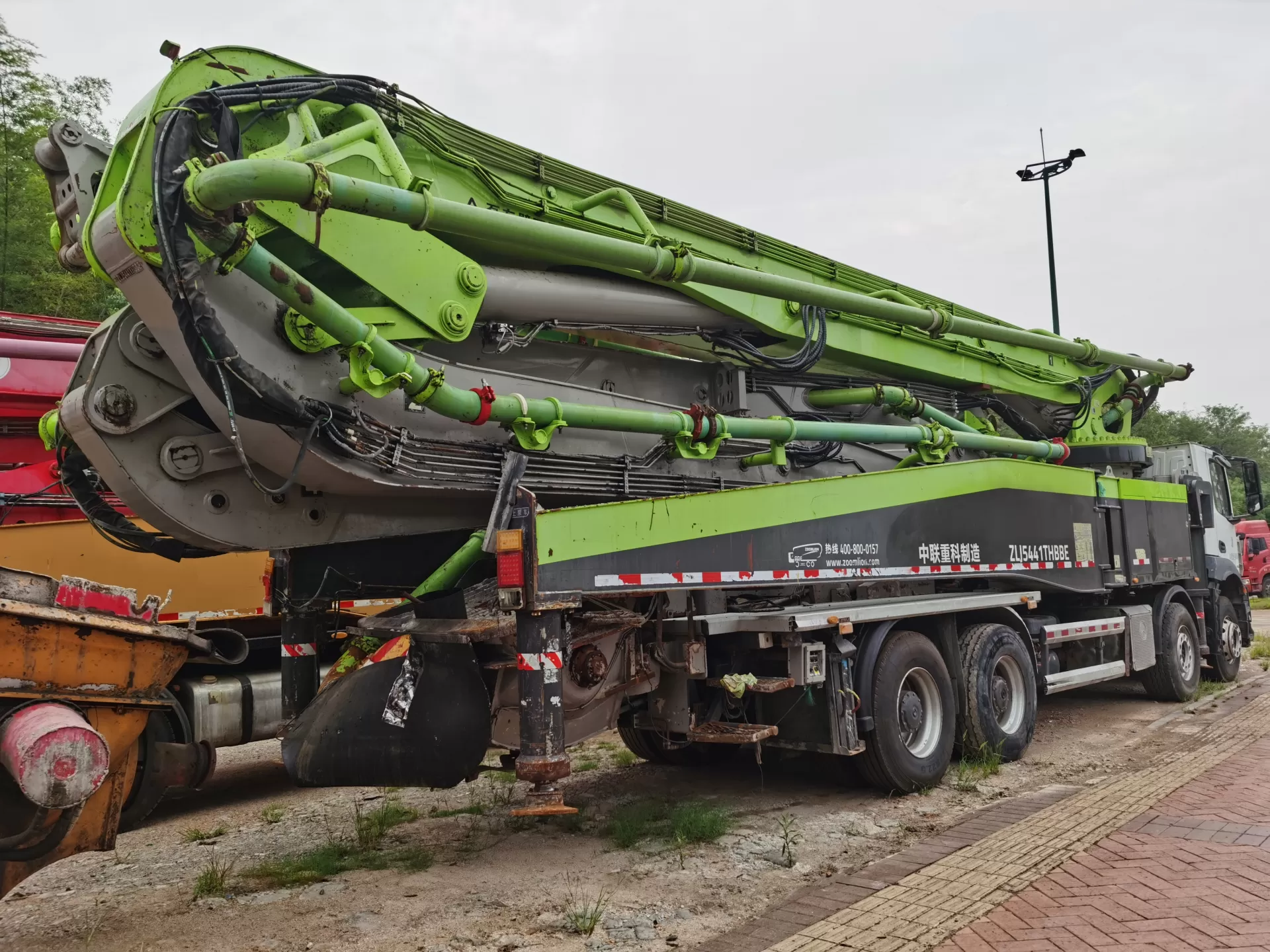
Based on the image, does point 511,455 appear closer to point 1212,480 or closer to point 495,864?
point 495,864

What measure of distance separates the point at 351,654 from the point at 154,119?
2886mm

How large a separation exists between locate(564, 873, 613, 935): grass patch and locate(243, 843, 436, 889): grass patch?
0.89 meters

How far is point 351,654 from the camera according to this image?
17.9 ft

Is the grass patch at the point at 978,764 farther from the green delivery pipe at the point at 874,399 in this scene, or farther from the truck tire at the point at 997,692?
the green delivery pipe at the point at 874,399

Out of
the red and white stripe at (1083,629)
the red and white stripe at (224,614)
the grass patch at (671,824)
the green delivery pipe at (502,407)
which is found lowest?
the grass patch at (671,824)

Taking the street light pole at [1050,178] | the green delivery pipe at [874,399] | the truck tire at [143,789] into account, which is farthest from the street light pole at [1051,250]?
the truck tire at [143,789]

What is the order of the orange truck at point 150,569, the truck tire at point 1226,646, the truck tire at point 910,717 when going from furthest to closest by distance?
the truck tire at point 1226,646 → the orange truck at point 150,569 → the truck tire at point 910,717

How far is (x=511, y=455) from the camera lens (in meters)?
5.88

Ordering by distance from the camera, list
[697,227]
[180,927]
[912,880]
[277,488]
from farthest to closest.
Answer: [697,227] → [277,488] → [912,880] → [180,927]

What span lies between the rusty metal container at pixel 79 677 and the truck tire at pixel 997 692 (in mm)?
5308

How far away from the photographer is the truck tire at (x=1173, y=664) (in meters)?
10.3

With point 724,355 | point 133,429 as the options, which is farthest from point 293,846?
point 724,355

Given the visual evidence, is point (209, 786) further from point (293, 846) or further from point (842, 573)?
point (842, 573)

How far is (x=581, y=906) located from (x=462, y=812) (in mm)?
2124
